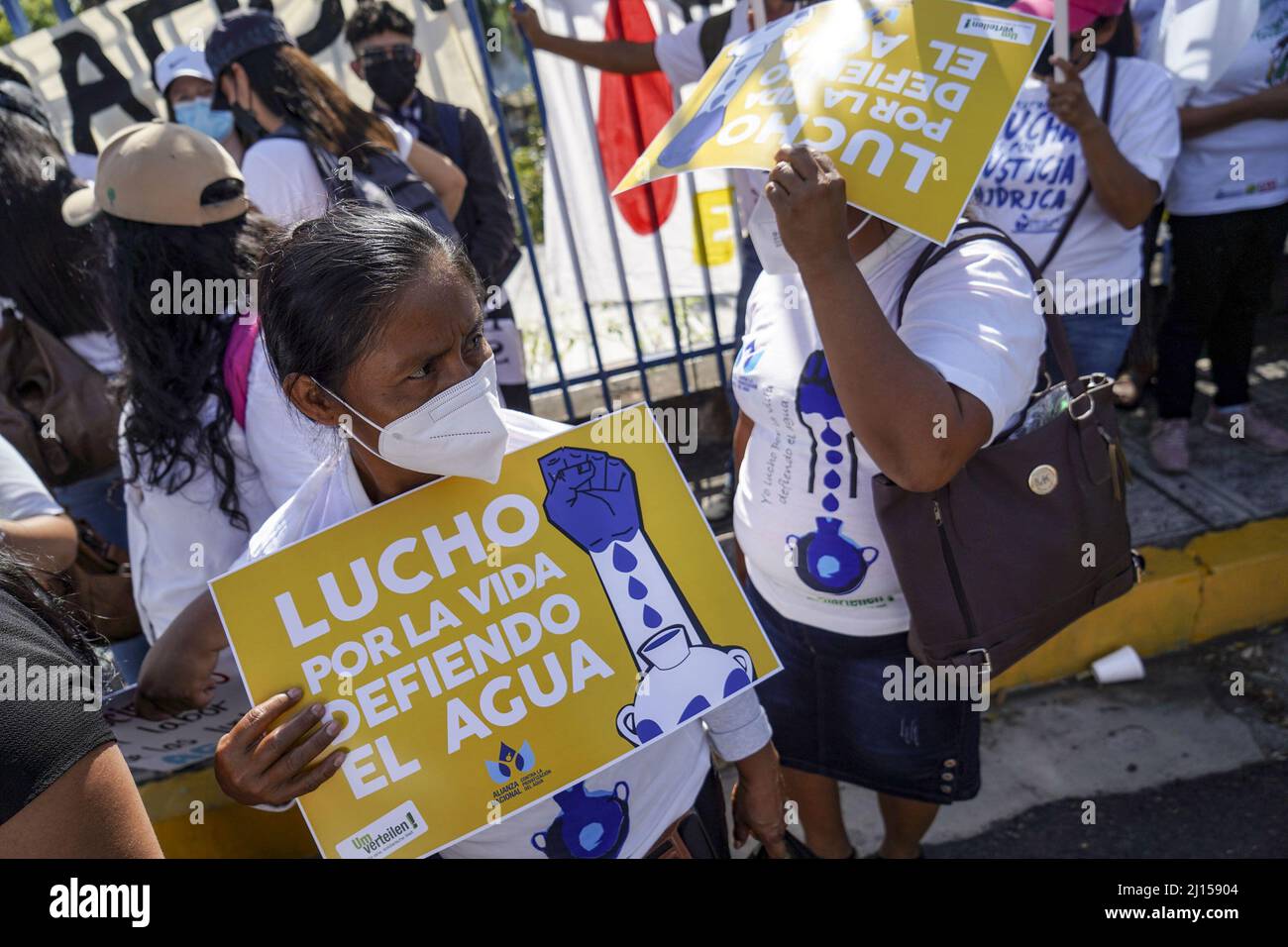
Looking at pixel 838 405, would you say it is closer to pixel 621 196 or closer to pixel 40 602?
pixel 40 602

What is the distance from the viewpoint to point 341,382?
1.44m

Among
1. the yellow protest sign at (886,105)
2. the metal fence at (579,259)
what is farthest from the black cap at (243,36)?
the yellow protest sign at (886,105)

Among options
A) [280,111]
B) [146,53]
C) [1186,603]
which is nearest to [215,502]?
[280,111]

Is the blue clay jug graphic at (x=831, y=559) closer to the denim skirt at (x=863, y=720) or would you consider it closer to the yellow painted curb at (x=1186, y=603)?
the denim skirt at (x=863, y=720)

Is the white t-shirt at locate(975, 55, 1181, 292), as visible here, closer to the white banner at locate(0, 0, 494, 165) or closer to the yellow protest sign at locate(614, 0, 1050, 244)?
the yellow protest sign at locate(614, 0, 1050, 244)

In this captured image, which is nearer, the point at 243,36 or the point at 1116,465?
the point at 1116,465

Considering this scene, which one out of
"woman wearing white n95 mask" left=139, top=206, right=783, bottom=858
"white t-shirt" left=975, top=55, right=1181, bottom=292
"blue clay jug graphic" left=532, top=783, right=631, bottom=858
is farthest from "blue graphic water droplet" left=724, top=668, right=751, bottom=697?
"white t-shirt" left=975, top=55, right=1181, bottom=292

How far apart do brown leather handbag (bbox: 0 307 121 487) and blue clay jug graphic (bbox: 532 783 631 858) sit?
160 centimetres

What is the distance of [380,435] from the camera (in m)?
1.45

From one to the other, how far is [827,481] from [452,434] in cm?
71
